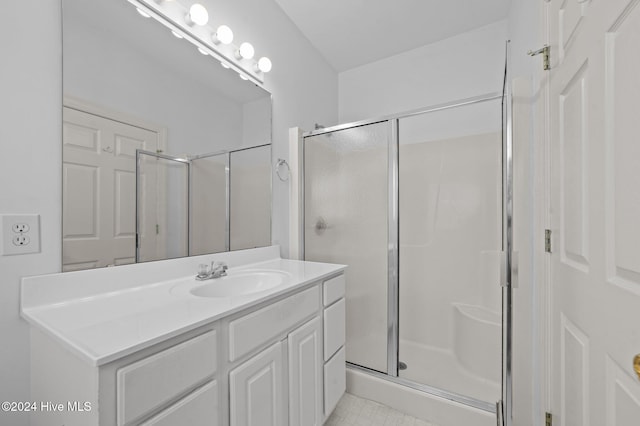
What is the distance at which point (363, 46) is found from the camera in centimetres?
232

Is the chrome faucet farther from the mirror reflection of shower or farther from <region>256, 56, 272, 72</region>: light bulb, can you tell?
<region>256, 56, 272, 72</region>: light bulb

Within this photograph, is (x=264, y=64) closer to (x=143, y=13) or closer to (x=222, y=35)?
(x=222, y=35)

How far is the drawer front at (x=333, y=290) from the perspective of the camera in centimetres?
135

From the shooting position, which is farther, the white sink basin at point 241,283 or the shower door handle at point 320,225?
the shower door handle at point 320,225

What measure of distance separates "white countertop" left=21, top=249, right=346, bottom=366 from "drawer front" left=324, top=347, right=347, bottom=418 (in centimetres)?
52

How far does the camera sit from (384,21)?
2029 millimetres

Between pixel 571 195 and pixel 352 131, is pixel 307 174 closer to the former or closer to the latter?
pixel 352 131

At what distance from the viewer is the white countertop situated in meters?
0.61

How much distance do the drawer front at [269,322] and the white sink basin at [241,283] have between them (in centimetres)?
14

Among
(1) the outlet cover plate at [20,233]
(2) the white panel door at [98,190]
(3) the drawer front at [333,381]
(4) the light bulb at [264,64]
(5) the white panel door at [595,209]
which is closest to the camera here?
(5) the white panel door at [595,209]

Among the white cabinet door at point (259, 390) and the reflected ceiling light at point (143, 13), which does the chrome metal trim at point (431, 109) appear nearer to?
the reflected ceiling light at point (143, 13)

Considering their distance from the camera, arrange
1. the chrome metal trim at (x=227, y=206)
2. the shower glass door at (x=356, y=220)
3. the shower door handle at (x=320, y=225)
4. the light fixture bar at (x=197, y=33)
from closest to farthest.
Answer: the light fixture bar at (x=197, y=33) < the chrome metal trim at (x=227, y=206) < the shower glass door at (x=356, y=220) < the shower door handle at (x=320, y=225)

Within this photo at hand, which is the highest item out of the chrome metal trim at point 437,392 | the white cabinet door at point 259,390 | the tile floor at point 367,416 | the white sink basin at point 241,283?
the white sink basin at point 241,283

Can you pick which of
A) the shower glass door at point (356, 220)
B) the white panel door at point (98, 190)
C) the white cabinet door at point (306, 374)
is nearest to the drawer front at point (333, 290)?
the white cabinet door at point (306, 374)
